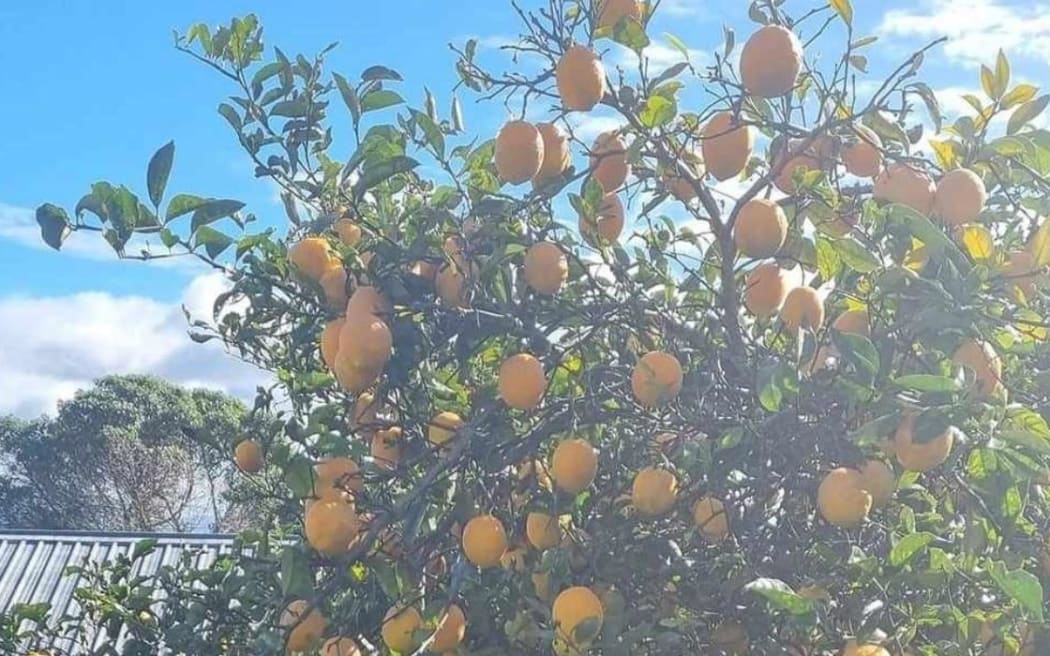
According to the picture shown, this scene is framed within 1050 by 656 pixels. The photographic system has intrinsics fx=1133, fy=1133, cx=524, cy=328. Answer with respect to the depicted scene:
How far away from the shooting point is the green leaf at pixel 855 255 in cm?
142

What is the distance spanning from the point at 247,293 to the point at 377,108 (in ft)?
1.26

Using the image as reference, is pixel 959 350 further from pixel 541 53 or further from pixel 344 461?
pixel 344 461

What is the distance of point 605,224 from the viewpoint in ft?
6.08

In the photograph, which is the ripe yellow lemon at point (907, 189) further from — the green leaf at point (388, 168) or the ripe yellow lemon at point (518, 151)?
the green leaf at point (388, 168)

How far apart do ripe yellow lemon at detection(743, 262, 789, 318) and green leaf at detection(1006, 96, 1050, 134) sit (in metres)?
0.43

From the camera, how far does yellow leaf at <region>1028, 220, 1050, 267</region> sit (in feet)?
4.84

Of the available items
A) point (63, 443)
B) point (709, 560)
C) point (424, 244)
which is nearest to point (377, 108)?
point (424, 244)

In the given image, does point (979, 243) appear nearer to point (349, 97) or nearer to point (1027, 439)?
point (1027, 439)

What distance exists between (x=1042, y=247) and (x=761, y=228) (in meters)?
0.36

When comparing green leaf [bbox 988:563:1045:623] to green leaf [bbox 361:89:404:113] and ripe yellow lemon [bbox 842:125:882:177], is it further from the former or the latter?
green leaf [bbox 361:89:404:113]

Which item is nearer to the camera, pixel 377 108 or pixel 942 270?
pixel 942 270

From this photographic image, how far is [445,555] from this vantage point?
194 centimetres

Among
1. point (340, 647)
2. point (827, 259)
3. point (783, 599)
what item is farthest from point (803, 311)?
point (340, 647)

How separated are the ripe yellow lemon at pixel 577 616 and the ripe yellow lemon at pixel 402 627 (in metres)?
0.23
